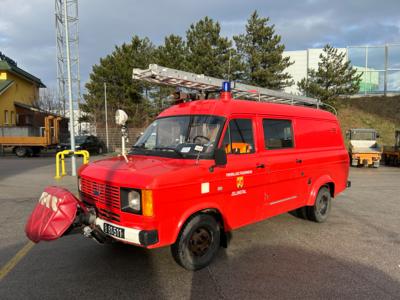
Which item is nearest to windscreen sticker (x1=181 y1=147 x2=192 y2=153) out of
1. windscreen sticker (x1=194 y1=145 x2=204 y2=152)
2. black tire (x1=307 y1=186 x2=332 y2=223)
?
windscreen sticker (x1=194 y1=145 x2=204 y2=152)

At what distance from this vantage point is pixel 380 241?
5.29 m

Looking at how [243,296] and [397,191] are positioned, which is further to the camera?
[397,191]

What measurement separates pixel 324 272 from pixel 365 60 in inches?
1416

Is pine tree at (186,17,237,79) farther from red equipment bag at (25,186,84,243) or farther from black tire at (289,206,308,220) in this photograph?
red equipment bag at (25,186,84,243)

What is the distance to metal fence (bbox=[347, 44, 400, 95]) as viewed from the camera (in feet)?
111

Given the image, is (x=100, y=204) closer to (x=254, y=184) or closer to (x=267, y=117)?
(x=254, y=184)

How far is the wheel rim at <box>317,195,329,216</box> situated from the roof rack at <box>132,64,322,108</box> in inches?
84.5

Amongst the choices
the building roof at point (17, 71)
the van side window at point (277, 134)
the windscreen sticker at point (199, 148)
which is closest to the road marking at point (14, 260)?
the windscreen sticker at point (199, 148)

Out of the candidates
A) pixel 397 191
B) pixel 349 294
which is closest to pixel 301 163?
pixel 349 294

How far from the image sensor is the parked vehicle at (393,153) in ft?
60.8

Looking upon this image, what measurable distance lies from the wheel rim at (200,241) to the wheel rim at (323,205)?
3035 mm

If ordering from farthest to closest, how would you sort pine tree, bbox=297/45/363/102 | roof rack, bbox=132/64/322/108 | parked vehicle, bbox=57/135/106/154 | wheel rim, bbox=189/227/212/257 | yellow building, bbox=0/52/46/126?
yellow building, bbox=0/52/46/126, pine tree, bbox=297/45/363/102, parked vehicle, bbox=57/135/106/154, roof rack, bbox=132/64/322/108, wheel rim, bbox=189/227/212/257

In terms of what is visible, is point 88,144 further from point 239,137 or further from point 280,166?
point 239,137

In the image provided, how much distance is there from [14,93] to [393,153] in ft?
118
